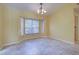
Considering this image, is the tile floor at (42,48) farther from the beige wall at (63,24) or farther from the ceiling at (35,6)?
the ceiling at (35,6)

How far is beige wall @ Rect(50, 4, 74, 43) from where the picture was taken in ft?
5.49

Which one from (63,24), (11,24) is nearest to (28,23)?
(11,24)

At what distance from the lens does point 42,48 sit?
5.40ft

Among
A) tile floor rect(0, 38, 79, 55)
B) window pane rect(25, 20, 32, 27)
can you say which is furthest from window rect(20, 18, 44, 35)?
tile floor rect(0, 38, 79, 55)

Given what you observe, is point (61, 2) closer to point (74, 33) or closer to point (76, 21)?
point (76, 21)

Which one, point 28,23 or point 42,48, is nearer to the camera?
point 42,48

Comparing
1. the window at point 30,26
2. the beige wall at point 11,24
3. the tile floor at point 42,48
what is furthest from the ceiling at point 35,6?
the tile floor at point 42,48

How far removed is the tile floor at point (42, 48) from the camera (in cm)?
155

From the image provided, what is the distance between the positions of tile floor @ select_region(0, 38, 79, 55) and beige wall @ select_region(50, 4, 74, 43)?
0.12 m

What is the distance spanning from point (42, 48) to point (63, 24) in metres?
0.55

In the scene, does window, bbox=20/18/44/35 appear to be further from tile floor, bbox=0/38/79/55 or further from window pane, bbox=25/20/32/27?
tile floor, bbox=0/38/79/55

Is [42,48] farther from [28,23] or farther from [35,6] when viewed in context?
[35,6]

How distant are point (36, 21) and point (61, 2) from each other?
0.56 metres
